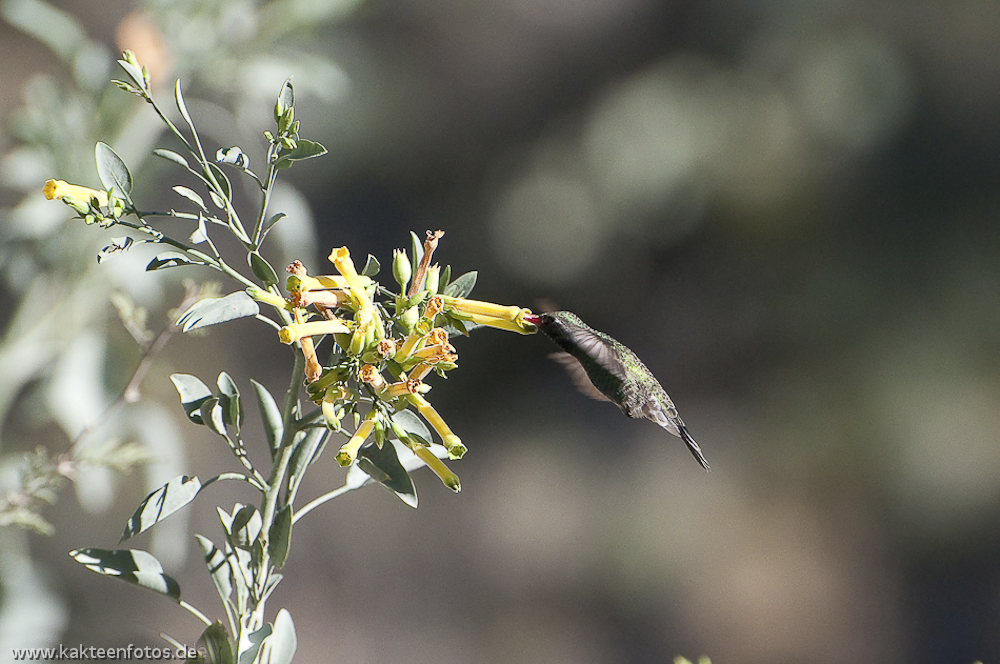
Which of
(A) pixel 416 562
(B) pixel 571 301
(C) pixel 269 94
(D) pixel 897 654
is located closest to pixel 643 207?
(B) pixel 571 301

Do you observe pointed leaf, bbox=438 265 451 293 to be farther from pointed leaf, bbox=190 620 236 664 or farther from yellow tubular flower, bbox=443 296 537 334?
pointed leaf, bbox=190 620 236 664

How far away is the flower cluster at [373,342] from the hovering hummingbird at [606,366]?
5 centimetres

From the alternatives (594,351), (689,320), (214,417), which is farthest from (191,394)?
(689,320)

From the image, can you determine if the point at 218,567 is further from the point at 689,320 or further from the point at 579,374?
the point at 689,320

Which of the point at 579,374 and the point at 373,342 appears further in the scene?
the point at 579,374

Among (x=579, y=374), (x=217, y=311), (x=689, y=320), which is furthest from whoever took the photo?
(x=689, y=320)

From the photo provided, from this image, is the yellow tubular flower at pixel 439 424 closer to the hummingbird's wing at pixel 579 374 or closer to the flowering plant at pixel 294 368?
the flowering plant at pixel 294 368

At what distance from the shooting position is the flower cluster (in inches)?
10.3

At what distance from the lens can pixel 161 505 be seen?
0.26 m

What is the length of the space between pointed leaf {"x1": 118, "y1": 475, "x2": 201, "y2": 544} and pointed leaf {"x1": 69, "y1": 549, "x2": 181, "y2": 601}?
1cm

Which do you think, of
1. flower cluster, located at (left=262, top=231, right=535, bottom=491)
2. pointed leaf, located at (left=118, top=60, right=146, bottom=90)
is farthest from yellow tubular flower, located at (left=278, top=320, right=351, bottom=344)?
pointed leaf, located at (left=118, top=60, right=146, bottom=90)

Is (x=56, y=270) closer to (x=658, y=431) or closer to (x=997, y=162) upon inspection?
(x=658, y=431)

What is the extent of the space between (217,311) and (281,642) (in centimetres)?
13

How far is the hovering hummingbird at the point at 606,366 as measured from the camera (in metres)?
0.33
